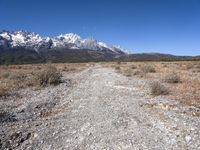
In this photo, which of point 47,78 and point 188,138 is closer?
point 188,138

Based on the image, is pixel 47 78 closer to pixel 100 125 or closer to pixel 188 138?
pixel 100 125

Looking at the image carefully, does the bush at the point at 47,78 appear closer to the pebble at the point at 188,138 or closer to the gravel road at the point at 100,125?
the gravel road at the point at 100,125

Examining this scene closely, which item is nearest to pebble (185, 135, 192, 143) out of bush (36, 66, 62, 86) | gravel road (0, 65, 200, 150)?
gravel road (0, 65, 200, 150)

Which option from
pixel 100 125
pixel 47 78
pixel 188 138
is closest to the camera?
pixel 188 138

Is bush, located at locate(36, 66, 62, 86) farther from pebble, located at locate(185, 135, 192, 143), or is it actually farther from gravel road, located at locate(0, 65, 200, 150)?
pebble, located at locate(185, 135, 192, 143)

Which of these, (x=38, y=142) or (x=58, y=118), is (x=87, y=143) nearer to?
(x=38, y=142)

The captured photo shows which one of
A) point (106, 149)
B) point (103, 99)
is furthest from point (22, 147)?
point (103, 99)

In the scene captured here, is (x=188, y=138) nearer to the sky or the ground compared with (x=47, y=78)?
nearer to the sky

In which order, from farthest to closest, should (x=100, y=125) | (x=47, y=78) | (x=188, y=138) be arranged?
(x=47, y=78)
(x=100, y=125)
(x=188, y=138)

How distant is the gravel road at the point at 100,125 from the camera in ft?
32.0

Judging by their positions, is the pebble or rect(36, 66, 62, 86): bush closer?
the pebble

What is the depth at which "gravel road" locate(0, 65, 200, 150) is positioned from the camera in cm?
976

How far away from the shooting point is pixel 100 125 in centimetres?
1173

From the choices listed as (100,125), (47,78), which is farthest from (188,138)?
(47,78)
